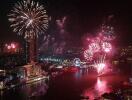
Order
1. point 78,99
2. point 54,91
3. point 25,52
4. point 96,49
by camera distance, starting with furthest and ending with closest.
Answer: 1. point 25,52
2. point 96,49
3. point 54,91
4. point 78,99

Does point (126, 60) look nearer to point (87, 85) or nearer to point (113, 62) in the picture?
point (113, 62)

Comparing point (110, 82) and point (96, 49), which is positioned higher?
point (96, 49)

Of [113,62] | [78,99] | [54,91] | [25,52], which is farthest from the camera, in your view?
[113,62]

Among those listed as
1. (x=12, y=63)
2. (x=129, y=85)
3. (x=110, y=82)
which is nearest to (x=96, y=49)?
(x=110, y=82)

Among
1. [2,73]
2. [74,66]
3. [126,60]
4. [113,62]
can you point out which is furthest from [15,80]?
[126,60]

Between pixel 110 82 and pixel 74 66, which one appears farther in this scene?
pixel 74 66

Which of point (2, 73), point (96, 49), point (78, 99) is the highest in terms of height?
point (96, 49)

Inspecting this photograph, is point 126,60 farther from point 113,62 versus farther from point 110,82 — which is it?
point 110,82
